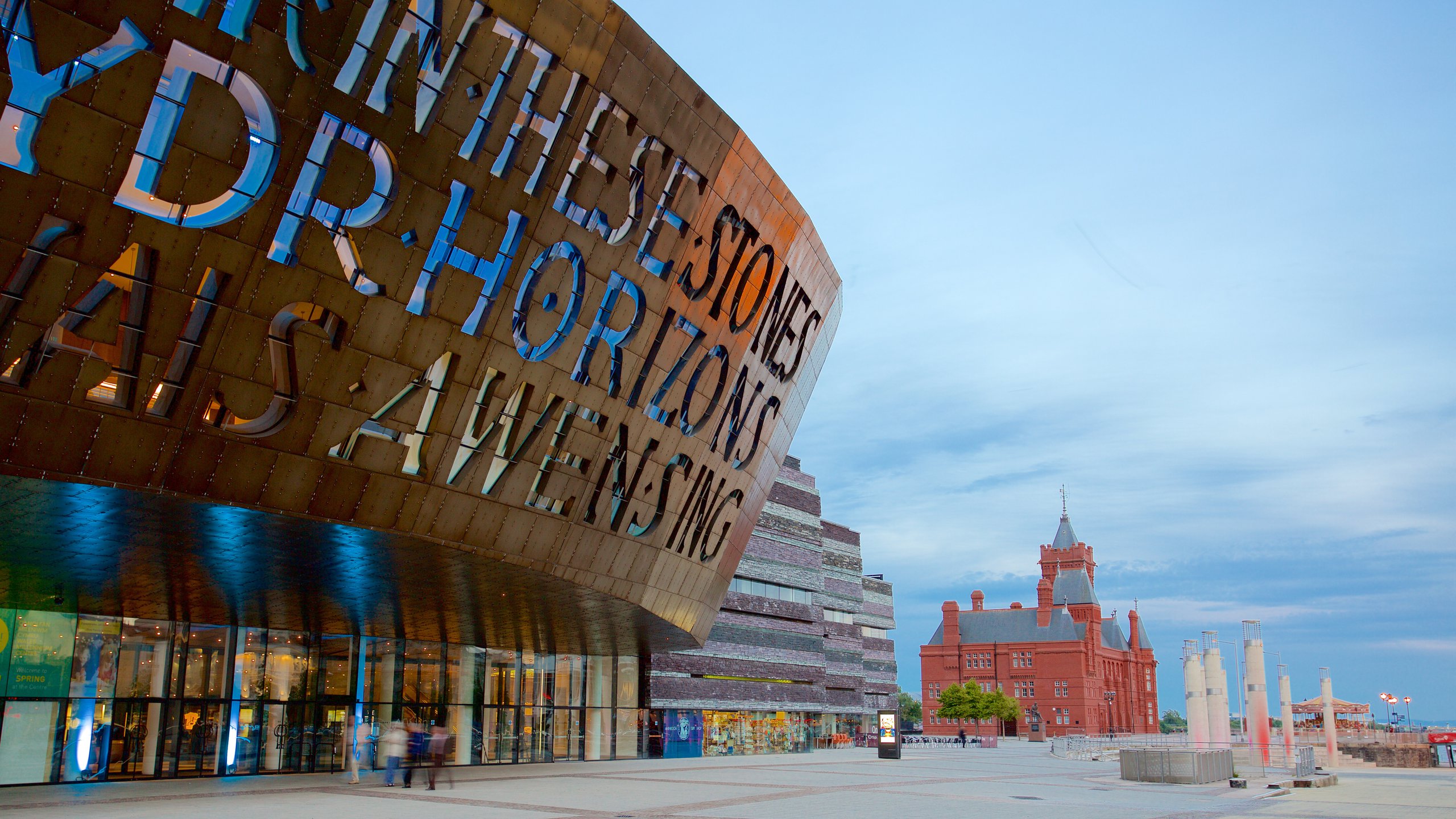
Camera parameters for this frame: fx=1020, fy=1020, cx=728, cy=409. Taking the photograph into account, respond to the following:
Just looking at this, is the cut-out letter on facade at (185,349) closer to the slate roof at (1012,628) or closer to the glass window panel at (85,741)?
the glass window panel at (85,741)

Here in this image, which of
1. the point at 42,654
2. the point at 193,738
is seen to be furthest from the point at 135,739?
the point at 42,654

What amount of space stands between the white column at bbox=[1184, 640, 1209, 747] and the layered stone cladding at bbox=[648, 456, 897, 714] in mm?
21755

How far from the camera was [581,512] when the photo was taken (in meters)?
25.2

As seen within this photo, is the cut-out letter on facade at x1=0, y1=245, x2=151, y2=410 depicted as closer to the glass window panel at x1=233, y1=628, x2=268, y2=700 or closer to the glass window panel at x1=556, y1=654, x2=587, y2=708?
the glass window panel at x1=233, y1=628, x2=268, y2=700

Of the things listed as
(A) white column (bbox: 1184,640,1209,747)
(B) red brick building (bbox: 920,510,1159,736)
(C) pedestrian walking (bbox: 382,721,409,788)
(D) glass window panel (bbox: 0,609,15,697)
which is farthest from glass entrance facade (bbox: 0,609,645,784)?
(B) red brick building (bbox: 920,510,1159,736)

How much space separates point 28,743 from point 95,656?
9.08 ft

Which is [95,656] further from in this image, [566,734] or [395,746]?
[566,734]

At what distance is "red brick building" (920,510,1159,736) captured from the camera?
142250 millimetres

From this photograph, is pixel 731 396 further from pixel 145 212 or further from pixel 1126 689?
pixel 1126 689

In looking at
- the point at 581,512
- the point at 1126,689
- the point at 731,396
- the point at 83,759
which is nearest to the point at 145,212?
the point at 581,512

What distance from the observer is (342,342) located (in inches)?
721

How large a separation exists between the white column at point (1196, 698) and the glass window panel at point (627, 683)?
24.9 metres

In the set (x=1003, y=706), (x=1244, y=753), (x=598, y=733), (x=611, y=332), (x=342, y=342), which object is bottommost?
(x=1003, y=706)

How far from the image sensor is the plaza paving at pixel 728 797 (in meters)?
21.1
